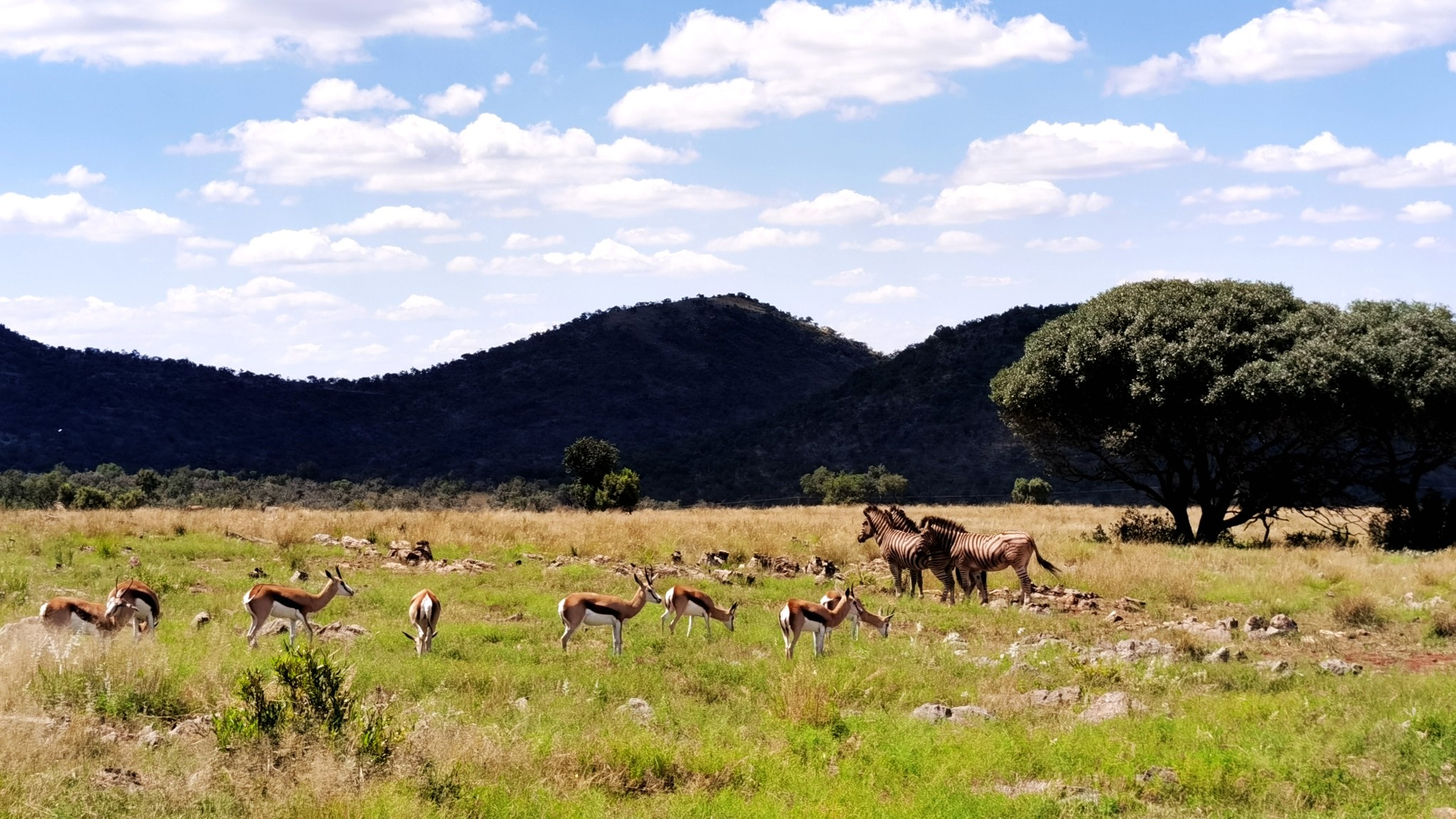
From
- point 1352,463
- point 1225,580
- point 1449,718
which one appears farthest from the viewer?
point 1352,463

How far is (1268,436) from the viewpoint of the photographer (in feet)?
114

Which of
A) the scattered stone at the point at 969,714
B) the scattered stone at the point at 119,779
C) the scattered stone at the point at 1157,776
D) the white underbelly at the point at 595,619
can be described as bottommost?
the scattered stone at the point at 1157,776

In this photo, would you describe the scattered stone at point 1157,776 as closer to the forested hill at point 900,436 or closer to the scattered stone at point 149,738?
the scattered stone at point 149,738

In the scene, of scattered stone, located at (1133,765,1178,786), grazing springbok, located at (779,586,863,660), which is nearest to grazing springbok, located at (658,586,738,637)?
grazing springbok, located at (779,586,863,660)

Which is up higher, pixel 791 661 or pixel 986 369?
pixel 986 369

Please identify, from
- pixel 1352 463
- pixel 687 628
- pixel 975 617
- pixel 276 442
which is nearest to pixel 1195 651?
pixel 975 617

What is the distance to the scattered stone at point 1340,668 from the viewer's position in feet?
48.9

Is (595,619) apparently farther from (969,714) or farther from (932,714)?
(969,714)

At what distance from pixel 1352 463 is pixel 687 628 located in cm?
2533

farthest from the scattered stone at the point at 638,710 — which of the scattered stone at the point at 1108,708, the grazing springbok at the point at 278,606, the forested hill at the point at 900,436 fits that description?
the forested hill at the point at 900,436

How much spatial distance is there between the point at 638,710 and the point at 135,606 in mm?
6764

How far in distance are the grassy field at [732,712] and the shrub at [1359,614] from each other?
0.06 m

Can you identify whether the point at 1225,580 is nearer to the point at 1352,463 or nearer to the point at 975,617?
the point at 975,617

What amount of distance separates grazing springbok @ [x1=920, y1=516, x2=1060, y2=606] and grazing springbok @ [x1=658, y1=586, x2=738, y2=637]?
6.45m
